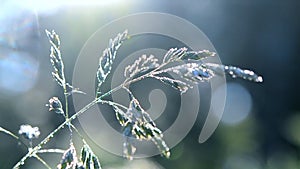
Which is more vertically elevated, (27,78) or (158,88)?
(27,78)

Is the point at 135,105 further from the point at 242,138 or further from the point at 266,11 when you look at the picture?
the point at 266,11

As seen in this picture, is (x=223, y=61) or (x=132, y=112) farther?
(x=223, y=61)

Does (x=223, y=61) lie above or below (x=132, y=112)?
above

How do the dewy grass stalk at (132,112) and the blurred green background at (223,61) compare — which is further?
the blurred green background at (223,61)

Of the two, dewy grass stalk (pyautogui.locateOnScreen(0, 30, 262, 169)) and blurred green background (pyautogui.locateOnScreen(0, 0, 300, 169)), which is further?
blurred green background (pyautogui.locateOnScreen(0, 0, 300, 169))

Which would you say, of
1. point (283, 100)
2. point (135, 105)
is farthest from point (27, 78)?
point (135, 105)

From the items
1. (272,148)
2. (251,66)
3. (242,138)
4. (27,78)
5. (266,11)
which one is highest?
(27,78)

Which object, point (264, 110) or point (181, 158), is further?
point (264, 110)

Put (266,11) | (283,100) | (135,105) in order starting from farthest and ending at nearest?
(266,11) → (283,100) → (135,105)
